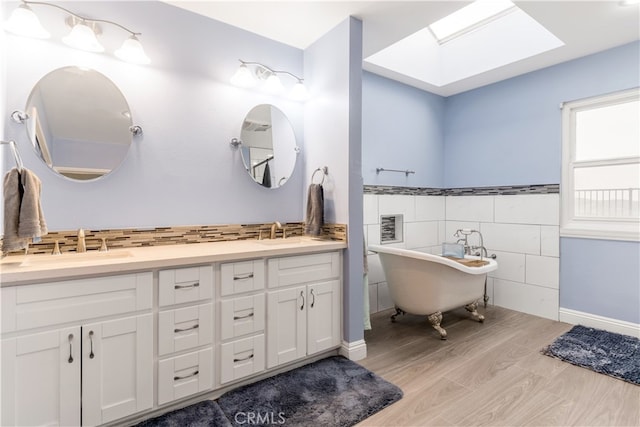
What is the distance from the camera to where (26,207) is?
154 centimetres

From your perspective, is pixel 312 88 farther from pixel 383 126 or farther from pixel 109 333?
pixel 109 333

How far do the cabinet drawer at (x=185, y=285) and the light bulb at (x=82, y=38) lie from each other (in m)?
1.40

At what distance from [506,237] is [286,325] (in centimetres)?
268

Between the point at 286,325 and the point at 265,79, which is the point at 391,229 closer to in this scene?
the point at 286,325

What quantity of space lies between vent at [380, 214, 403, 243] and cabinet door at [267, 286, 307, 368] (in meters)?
1.56

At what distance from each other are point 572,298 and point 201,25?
13.0 feet

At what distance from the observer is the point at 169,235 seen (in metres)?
2.25

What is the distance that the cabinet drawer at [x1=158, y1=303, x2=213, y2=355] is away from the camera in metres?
1.73

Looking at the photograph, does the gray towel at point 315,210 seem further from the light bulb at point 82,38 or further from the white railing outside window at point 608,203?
the white railing outside window at point 608,203

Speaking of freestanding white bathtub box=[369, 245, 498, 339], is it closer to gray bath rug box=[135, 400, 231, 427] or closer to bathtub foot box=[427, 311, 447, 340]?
bathtub foot box=[427, 311, 447, 340]

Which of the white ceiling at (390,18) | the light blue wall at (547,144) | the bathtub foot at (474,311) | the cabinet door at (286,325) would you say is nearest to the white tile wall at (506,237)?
the light blue wall at (547,144)

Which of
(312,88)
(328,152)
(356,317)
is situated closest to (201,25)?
(312,88)

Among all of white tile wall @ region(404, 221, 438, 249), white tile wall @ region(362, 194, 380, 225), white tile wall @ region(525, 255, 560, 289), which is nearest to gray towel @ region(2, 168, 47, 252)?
white tile wall @ region(362, 194, 380, 225)

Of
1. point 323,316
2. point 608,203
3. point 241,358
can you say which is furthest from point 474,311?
point 241,358
